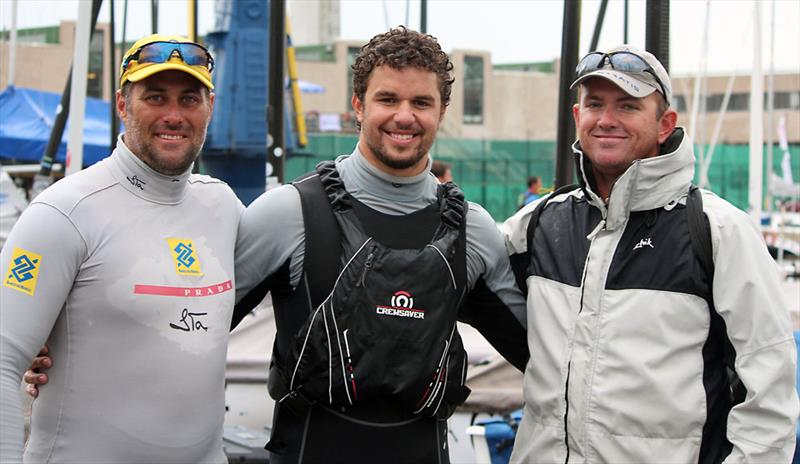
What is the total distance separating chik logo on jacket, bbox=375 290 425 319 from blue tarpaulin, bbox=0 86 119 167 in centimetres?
1294

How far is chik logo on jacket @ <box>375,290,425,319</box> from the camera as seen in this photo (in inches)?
98.6

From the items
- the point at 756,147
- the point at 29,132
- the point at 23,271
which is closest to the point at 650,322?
the point at 23,271

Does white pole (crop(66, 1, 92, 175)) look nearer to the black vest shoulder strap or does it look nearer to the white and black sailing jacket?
the black vest shoulder strap

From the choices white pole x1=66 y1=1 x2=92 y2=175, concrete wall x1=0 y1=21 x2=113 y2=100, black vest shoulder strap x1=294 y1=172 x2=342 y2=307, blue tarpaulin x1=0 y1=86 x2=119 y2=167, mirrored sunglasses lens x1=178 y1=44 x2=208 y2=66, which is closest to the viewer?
mirrored sunglasses lens x1=178 y1=44 x2=208 y2=66

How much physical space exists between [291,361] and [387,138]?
2.38 feet

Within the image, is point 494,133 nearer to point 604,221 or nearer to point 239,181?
point 239,181

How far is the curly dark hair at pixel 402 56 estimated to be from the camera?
2.63m

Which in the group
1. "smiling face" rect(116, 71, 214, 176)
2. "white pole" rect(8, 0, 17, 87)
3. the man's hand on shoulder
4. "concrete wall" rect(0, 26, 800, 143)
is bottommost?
the man's hand on shoulder

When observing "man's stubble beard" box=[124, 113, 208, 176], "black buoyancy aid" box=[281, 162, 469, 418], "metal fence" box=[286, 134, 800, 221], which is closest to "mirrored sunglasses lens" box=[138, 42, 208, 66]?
"man's stubble beard" box=[124, 113, 208, 176]

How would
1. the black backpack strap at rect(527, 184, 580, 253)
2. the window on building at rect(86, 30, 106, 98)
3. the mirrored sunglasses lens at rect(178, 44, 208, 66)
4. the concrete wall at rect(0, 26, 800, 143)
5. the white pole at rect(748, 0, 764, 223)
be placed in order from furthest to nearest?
the concrete wall at rect(0, 26, 800, 143), the window on building at rect(86, 30, 106, 98), the white pole at rect(748, 0, 764, 223), the black backpack strap at rect(527, 184, 580, 253), the mirrored sunglasses lens at rect(178, 44, 208, 66)

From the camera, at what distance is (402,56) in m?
2.63

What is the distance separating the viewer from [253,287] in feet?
8.80

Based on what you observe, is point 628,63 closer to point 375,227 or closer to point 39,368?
point 375,227

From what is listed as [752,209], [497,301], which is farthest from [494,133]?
[497,301]
